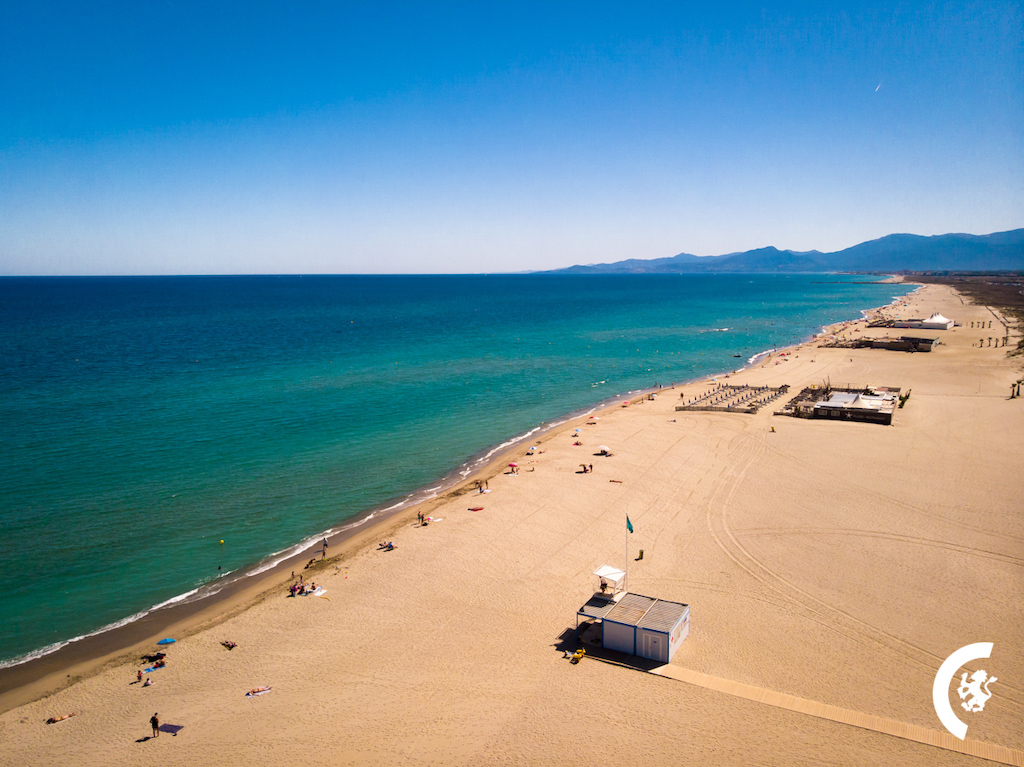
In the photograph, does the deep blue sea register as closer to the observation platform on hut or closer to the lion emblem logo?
the observation platform on hut

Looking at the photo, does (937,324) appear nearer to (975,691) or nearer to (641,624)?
(975,691)

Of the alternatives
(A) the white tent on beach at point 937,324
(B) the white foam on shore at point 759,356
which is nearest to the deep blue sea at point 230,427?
(B) the white foam on shore at point 759,356

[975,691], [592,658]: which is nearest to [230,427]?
[592,658]

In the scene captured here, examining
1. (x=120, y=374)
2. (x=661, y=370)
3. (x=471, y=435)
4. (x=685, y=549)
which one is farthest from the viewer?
(x=661, y=370)

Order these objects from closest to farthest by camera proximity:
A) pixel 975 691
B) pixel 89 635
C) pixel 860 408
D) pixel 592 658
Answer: pixel 975 691 < pixel 592 658 < pixel 89 635 < pixel 860 408

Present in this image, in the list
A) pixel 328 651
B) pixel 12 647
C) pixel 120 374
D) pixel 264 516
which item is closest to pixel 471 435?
pixel 264 516

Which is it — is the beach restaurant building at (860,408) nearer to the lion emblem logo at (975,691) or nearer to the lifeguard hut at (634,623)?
the lion emblem logo at (975,691)

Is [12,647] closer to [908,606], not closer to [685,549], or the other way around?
[685,549]
